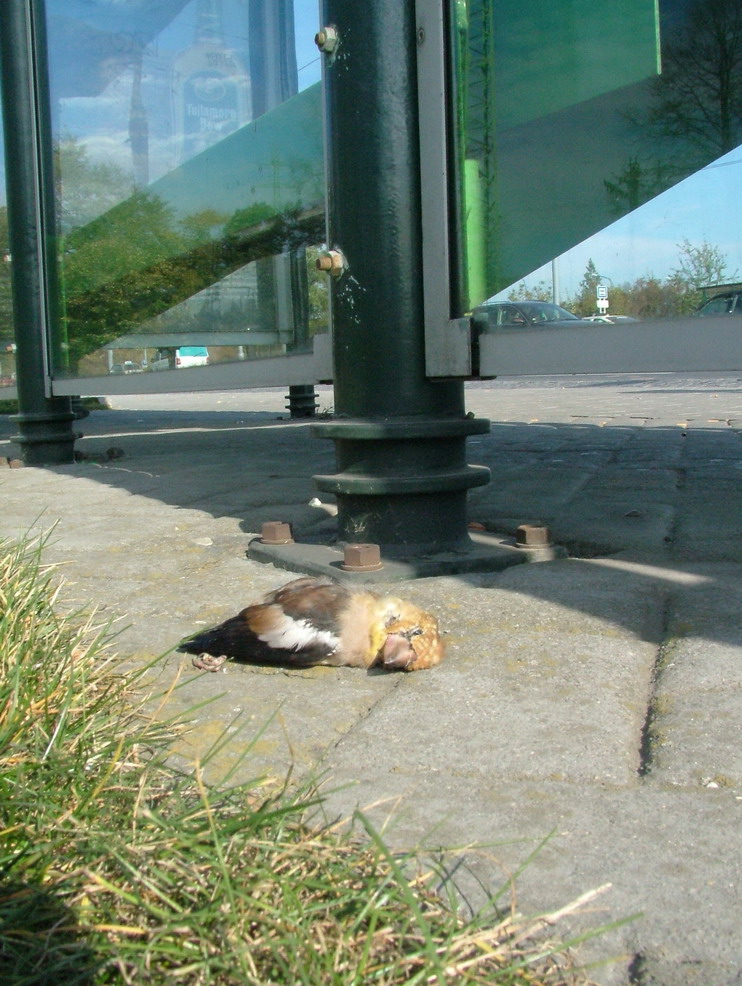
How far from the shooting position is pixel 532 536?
2826 millimetres

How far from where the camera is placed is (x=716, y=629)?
6.94 feet

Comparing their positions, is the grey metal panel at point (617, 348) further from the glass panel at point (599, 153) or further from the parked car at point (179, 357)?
the parked car at point (179, 357)

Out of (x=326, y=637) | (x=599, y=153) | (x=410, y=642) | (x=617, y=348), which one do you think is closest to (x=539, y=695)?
(x=410, y=642)

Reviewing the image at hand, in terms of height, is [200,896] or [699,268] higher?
[699,268]

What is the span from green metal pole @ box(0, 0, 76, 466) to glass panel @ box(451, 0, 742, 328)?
3519 millimetres

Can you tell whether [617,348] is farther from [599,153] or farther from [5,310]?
[5,310]

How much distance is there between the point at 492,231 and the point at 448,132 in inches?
12.3

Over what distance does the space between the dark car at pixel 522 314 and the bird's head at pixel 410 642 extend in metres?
1.14

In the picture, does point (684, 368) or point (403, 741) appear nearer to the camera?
point (403, 741)

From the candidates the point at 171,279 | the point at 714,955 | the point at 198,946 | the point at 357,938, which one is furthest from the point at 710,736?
the point at 171,279

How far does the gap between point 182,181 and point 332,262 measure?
8.28 feet

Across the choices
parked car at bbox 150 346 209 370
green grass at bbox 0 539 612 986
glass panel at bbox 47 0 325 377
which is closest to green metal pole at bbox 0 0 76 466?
glass panel at bbox 47 0 325 377

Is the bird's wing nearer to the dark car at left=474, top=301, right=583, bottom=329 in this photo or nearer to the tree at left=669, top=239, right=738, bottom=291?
the dark car at left=474, top=301, right=583, bottom=329

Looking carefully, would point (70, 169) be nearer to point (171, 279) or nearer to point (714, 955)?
point (171, 279)
